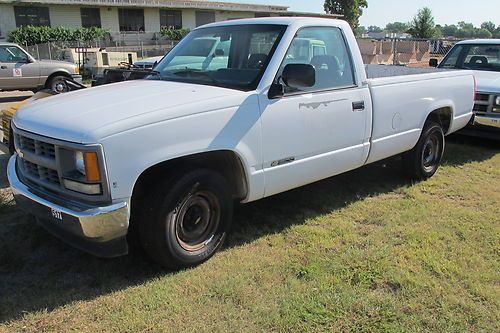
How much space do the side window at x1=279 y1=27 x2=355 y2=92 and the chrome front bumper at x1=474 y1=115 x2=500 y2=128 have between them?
3881 mm

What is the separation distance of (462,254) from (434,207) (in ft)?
3.64

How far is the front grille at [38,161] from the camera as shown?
3.23 metres

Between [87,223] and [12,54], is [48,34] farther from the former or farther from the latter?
[87,223]

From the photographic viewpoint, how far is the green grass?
3.05 m

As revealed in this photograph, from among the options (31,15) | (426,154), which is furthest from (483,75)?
(31,15)

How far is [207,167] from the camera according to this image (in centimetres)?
372

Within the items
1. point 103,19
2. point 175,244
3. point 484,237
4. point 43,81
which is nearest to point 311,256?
point 175,244

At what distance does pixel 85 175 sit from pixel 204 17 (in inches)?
Result: 1603

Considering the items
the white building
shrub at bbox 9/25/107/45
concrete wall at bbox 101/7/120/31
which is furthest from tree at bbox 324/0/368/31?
shrub at bbox 9/25/107/45

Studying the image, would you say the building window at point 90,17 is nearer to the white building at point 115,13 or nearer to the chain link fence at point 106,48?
the white building at point 115,13

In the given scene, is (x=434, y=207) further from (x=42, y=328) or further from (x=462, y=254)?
(x=42, y=328)

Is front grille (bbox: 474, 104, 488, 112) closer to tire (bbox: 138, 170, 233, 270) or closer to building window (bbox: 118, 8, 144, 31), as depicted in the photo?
tire (bbox: 138, 170, 233, 270)

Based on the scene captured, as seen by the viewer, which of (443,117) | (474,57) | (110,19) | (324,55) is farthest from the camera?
(110,19)

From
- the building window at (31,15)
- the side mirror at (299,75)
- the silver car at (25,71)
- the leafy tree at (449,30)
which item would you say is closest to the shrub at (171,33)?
the building window at (31,15)
